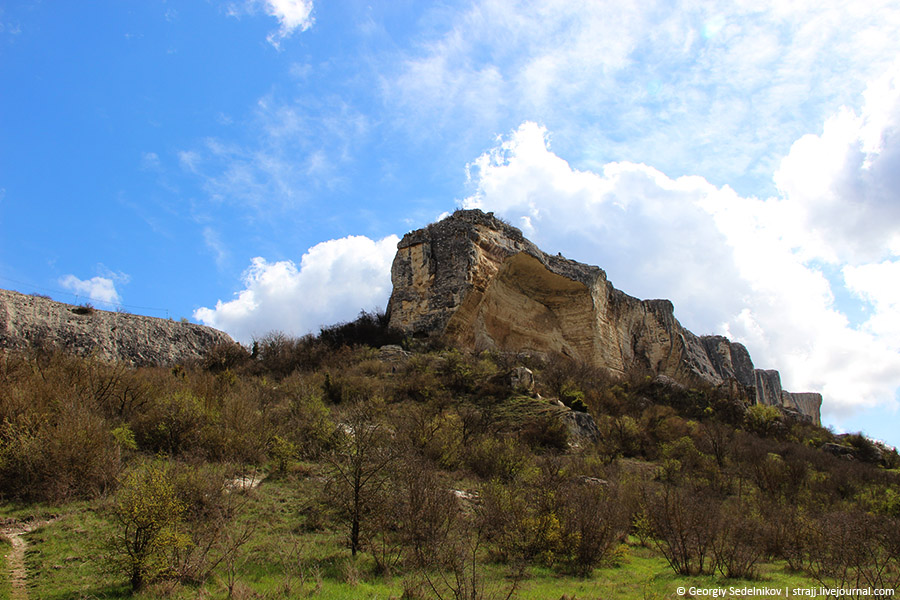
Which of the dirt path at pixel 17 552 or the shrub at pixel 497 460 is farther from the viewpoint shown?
the shrub at pixel 497 460

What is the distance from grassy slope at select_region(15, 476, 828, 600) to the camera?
16.3 ft

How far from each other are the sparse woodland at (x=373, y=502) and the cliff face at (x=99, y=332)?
2809 mm

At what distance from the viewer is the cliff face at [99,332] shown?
1430cm

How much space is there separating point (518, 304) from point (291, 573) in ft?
70.1

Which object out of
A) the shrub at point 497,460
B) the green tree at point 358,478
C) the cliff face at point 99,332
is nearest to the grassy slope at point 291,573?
the green tree at point 358,478

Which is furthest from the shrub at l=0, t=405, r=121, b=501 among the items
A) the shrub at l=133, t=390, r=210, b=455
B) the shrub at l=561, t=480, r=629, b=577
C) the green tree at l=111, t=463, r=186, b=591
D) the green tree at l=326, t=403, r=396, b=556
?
the shrub at l=561, t=480, r=629, b=577

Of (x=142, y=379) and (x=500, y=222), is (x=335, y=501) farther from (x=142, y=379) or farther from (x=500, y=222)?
(x=500, y=222)

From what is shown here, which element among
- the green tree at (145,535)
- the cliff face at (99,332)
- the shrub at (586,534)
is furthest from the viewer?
the cliff face at (99,332)

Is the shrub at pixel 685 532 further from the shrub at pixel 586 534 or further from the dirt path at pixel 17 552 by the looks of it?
the dirt path at pixel 17 552

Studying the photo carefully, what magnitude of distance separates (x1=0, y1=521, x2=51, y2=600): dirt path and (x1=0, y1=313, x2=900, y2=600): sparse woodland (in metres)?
0.12

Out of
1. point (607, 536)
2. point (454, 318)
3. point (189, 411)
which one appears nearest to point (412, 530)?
point (607, 536)

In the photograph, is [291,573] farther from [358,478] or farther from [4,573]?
[4,573]

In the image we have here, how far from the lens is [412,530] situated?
6598mm

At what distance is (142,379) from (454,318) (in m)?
12.5
